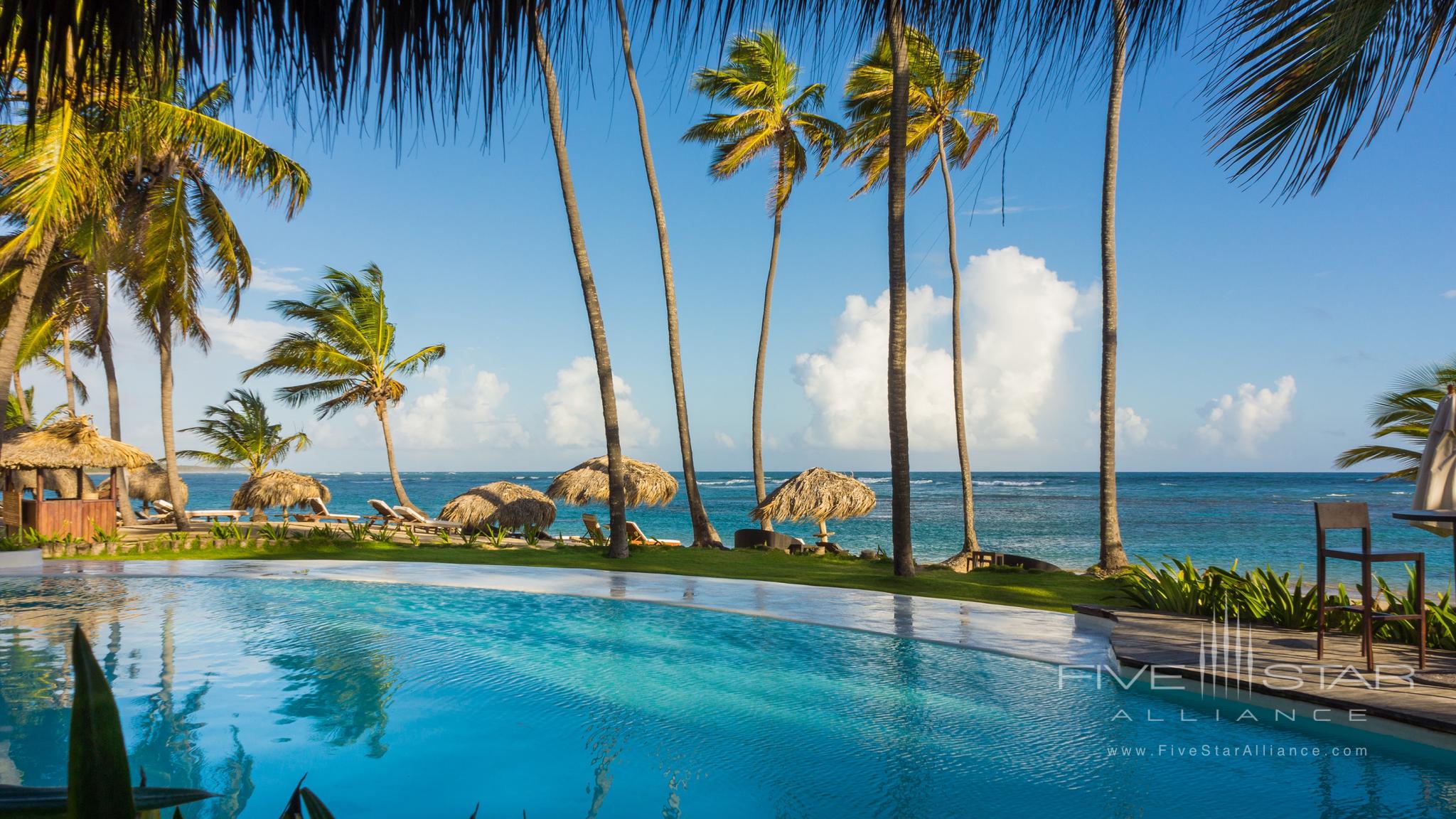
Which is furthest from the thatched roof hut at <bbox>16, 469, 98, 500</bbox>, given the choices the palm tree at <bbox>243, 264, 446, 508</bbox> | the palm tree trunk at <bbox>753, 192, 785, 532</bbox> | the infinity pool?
the palm tree trunk at <bbox>753, 192, 785, 532</bbox>

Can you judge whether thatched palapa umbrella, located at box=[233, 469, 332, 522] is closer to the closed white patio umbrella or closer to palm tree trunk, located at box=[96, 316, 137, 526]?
palm tree trunk, located at box=[96, 316, 137, 526]

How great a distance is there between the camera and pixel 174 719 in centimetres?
500

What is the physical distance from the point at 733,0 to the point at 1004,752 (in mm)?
4293

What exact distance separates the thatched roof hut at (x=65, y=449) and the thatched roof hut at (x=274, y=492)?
510 cm

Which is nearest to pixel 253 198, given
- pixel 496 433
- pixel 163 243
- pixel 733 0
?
pixel 163 243

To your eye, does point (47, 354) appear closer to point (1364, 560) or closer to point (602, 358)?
point (602, 358)

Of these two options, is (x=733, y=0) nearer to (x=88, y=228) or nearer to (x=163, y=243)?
(x=88, y=228)

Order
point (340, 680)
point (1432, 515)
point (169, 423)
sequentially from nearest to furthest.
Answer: point (1432, 515) → point (340, 680) → point (169, 423)

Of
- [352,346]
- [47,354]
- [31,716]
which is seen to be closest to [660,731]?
[31,716]

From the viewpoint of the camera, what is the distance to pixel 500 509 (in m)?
17.8

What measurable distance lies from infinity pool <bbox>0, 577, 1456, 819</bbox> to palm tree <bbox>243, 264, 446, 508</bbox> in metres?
15.0

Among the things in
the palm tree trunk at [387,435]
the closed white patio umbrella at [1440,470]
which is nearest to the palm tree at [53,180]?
the closed white patio umbrella at [1440,470]

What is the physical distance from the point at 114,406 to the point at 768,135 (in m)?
15.4

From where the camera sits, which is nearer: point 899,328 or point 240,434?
point 899,328
